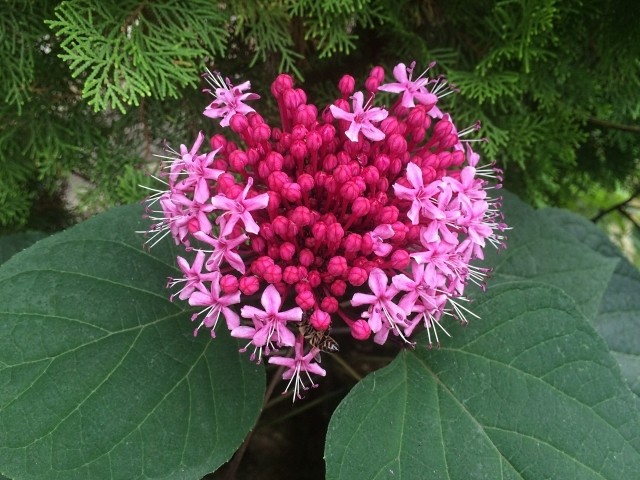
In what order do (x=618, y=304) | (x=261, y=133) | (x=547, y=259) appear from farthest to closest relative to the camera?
(x=618, y=304), (x=547, y=259), (x=261, y=133)

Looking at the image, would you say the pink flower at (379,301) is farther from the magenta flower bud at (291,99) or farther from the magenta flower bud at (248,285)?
the magenta flower bud at (291,99)

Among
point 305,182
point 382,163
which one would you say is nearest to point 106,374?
point 305,182

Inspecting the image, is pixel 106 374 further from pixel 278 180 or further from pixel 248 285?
pixel 278 180

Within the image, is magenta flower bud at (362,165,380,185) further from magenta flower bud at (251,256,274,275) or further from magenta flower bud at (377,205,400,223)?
magenta flower bud at (251,256,274,275)

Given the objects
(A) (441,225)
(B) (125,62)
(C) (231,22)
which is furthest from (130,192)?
(A) (441,225)

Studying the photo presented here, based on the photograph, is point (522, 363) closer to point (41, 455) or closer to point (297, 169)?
point (297, 169)
